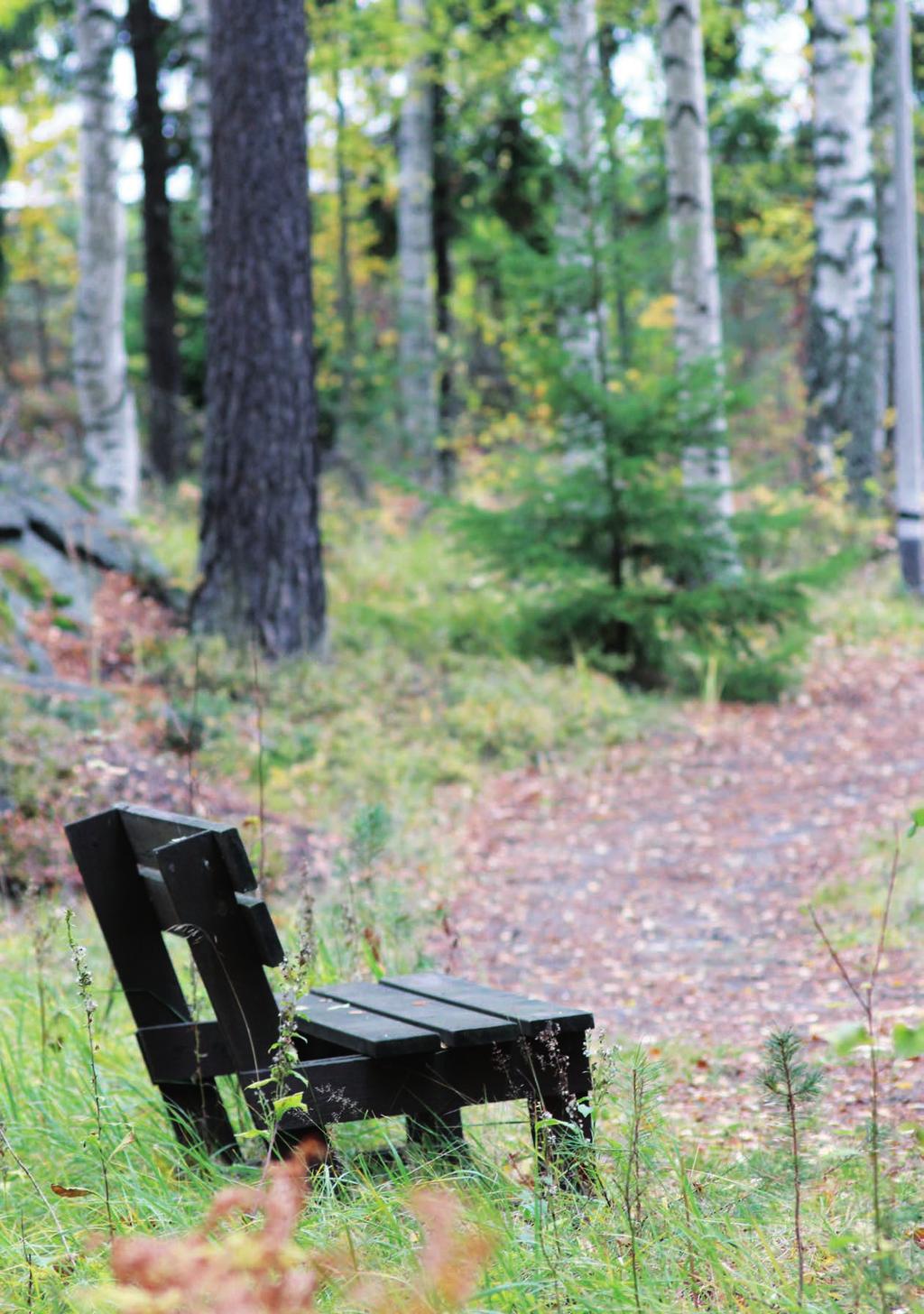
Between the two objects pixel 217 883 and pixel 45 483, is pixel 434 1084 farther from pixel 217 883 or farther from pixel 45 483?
pixel 45 483

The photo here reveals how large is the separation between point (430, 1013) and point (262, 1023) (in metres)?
0.41

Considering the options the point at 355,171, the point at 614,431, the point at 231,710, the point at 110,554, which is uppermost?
the point at 355,171

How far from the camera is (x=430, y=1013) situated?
10.5 ft

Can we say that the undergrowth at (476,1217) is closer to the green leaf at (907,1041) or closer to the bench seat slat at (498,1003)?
the bench seat slat at (498,1003)

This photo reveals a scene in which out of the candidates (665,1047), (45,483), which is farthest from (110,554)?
(665,1047)

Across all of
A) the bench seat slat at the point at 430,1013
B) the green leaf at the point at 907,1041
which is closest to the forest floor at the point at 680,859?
the bench seat slat at the point at 430,1013

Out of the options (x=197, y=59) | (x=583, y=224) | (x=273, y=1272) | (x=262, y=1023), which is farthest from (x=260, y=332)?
(x=197, y=59)

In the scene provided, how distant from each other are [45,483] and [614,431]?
14.0 feet

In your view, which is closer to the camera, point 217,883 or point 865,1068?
point 217,883

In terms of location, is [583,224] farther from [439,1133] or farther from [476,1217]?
[476,1217]

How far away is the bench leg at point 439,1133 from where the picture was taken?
10.3ft

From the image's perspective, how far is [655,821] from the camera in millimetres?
8164

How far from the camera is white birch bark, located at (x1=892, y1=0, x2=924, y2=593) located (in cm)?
1228

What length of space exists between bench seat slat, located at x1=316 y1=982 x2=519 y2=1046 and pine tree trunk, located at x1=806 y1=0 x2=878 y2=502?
13.0 metres
